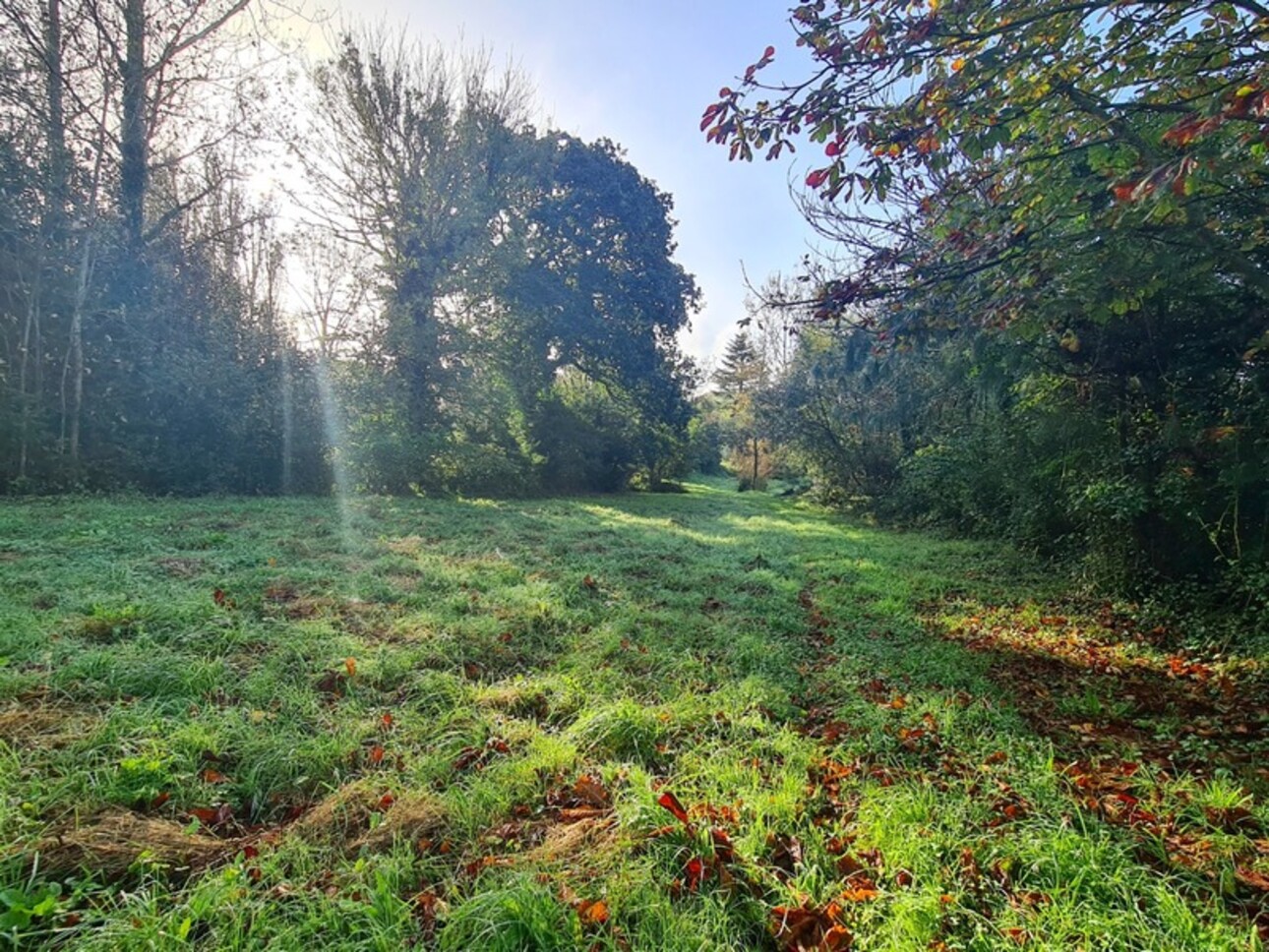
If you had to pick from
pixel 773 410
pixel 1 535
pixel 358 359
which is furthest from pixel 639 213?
pixel 1 535

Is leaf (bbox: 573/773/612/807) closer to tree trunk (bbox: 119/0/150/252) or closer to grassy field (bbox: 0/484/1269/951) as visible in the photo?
grassy field (bbox: 0/484/1269/951)

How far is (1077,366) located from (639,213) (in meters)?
14.0

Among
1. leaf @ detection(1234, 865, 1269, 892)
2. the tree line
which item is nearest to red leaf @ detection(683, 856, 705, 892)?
leaf @ detection(1234, 865, 1269, 892)

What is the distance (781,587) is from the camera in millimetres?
5711

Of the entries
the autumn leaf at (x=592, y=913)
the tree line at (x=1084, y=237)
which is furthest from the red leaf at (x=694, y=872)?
the tree line at (x=1084, y=237)

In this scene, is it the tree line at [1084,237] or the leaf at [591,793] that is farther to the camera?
the tree line at [1084,237]

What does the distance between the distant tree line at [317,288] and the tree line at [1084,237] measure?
34.1 feet

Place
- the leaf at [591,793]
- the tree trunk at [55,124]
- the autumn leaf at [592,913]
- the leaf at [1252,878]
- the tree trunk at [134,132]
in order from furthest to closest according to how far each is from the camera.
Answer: the tree trunk at [134,132] < the tree trunk at [55,124] < the leaf at [591,793] < the leaf at [1252,878] < the autumn leaf at [592,913]

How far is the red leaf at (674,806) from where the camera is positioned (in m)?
1.86

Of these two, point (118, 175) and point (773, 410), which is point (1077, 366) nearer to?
point (773, 410)

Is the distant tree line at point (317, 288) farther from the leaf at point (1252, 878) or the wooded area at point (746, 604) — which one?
the leaf at point (1252, 878)

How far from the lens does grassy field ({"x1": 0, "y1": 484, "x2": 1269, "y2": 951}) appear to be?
149 centimetres

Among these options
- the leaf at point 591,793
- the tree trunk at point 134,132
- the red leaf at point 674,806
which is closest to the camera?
the red leaf at point 674,806

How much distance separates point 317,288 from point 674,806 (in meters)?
15.5
